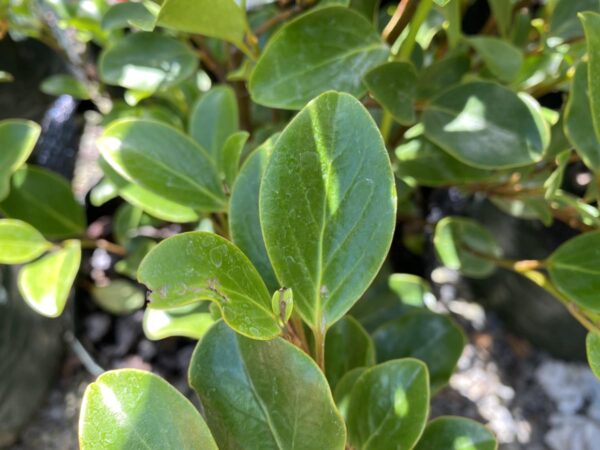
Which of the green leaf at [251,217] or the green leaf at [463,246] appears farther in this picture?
the green leaf at [463,246]

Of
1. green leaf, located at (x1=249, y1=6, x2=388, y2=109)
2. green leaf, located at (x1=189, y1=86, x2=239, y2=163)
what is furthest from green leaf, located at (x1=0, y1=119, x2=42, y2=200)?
green leaf, located at (x1=249, y1=6, x2=388, y2=109)

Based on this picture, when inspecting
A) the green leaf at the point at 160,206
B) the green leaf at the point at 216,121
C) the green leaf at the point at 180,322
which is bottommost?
the green leaf at the point at 180,322

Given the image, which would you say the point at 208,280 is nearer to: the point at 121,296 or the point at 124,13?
the point at 124,13

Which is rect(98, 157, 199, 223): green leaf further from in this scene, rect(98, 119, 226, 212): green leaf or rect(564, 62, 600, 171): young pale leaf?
rect(564, 62, 600, 171): young pale leaf

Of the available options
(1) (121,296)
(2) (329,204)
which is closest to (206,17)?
(2) (329,204)

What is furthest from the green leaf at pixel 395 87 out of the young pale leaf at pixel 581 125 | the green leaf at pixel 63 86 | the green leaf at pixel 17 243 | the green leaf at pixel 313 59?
the green leaf at pixel 63 86

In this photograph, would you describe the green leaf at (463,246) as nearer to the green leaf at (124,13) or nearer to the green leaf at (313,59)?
the green leaf at (313,59)

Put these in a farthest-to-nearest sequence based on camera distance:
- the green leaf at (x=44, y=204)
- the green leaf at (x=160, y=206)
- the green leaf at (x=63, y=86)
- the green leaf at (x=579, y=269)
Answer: the green leaf at (x=63, y=86) → the green leaf at (x=44, y=204) → the green leaf at (x=160, y=206) → the green leaf at (x=579, y=269)
